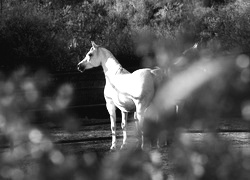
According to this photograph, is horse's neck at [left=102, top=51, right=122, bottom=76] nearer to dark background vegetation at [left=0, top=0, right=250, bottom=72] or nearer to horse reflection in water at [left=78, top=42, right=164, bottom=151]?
horse reflection in water at [left=78, top=42, right=164, bottom=151]

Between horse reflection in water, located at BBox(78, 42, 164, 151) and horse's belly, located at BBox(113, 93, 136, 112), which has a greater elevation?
horse reflection in water, located at BBox(78, 42, 164, 151)

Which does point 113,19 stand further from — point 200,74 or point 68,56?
point 200,74

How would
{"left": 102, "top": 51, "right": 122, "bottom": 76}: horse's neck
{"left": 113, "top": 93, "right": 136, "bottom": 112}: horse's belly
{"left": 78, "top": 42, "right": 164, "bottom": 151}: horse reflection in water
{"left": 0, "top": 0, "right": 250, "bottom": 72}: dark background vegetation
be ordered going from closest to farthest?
{"left": 78, "top": 42, "right": 164, "bottom": 151}: horse reflection in water → {"left": 113, "top": 93, "right": 136, "bottom": 112}: horse's belly → {"left": 102, "top": 51, "right": 122, "bottom": 76}: horse's neck → {"left": 0, "top": 0, "right": 250, "bottom": 72}: dark background vegetation

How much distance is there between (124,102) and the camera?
7.33 meters

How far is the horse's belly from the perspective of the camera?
7.30 m

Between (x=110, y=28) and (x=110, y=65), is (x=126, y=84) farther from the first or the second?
(x=110, y=28)

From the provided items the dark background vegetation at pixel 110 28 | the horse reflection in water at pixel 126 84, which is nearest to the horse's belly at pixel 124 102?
the horse reflection in water at pixel 126 84

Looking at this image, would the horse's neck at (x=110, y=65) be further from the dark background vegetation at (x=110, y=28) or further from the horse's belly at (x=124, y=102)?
the dark background vegetation at (x=110, y=28)

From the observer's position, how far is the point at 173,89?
0.90 m

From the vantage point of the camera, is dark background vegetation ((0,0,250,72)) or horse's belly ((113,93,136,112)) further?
dark background vegetation ((0,0,250,72))

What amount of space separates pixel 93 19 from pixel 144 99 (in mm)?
18373

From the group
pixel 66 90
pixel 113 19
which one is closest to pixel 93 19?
pixel 113 19

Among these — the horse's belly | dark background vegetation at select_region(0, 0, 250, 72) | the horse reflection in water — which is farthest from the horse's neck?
dark background vegetation at select_region(0, 0, 250, 72)

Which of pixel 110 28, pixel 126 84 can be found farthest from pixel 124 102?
pixel 110 28
